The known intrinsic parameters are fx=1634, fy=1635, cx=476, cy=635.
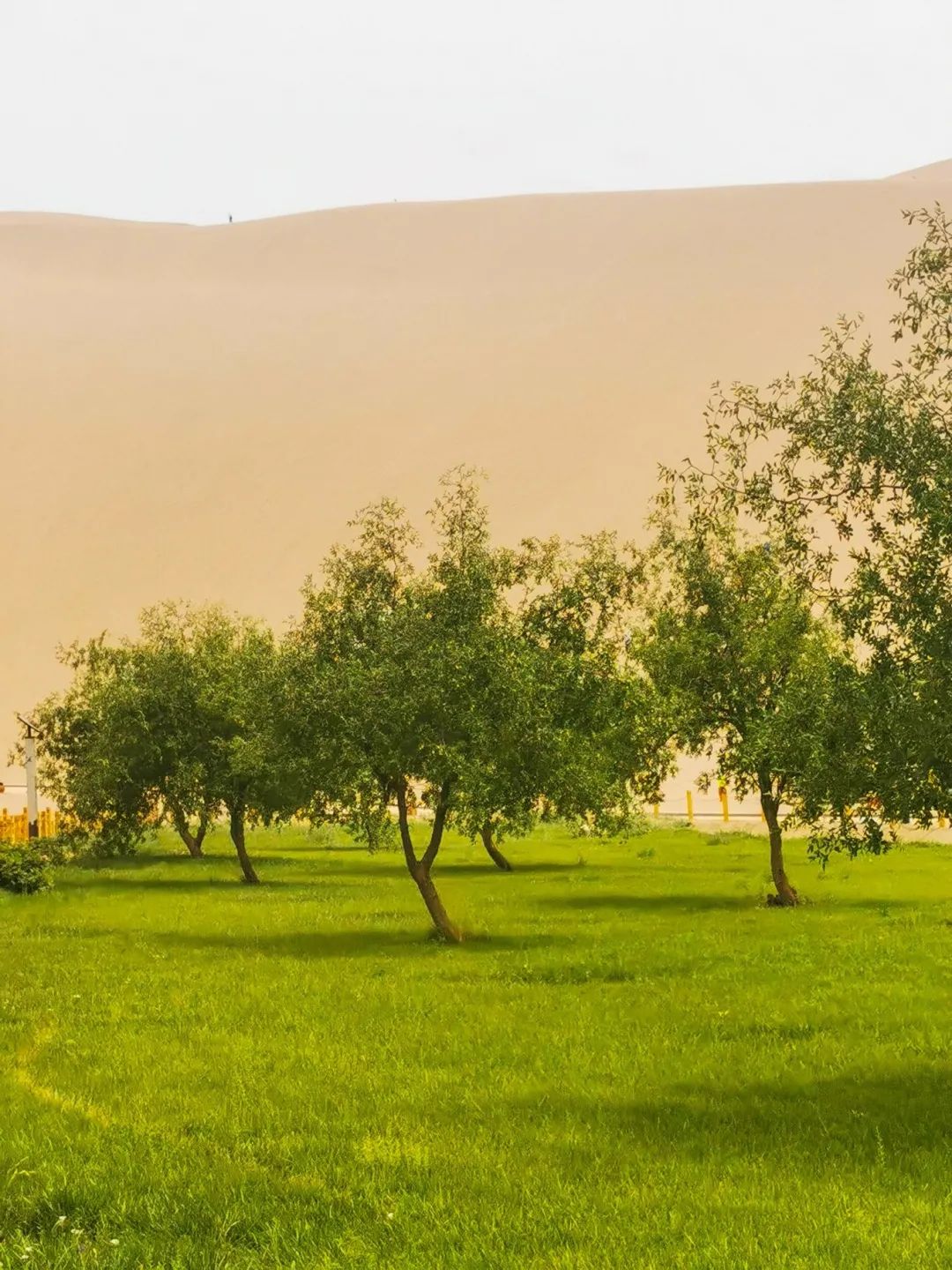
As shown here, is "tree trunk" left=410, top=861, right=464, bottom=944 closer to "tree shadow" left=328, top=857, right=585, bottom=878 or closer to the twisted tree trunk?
"tree shadow" left=328, top=857, right=585, bottom=878

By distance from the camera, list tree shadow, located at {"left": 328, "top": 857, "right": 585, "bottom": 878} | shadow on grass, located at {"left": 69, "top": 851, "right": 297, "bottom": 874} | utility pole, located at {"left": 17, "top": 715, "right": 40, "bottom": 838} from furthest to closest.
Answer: shadow on grass, located at {"left": 69, "top": 851, "right": 297, "bottom": 874} → utility pole, located at {"left": 17, "top": 715, "right": 40, "bottom": 838} → tree shadow, located at {"left": 328, "top": 857, "right": 585, "bottom": 878}

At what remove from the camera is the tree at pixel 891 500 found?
15.7 meters

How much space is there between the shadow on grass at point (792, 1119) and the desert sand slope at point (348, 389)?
10533cm

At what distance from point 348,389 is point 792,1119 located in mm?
153903

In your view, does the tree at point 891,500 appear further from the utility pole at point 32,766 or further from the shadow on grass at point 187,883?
the utility pole at point 32,766

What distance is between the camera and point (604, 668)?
106ft

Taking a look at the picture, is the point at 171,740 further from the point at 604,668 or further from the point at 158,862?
the point at 604,668

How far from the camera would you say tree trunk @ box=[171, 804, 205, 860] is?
51875 mm

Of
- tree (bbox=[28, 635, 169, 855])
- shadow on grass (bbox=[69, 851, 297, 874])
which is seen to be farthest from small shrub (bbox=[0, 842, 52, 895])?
shadow on grass (bbox=[69, 851, 297, 874])

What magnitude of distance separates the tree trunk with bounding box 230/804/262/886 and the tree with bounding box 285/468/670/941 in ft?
56.6

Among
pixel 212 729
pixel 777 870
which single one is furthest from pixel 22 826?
pixel 777 870

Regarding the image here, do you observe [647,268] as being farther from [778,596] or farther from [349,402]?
[778,596]

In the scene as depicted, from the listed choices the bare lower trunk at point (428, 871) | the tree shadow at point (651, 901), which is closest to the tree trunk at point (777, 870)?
the tree shadow at point (651, 901)

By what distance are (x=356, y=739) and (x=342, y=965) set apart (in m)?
4.39
